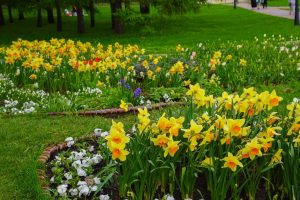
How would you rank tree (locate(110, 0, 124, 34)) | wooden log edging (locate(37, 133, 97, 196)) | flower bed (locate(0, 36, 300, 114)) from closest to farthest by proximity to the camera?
wooden log edging (locate(37, 133, 97, 196)) < flower bed (locate(0, 36, 300, 114)) < tree (locate(110, 0, 124, 34))

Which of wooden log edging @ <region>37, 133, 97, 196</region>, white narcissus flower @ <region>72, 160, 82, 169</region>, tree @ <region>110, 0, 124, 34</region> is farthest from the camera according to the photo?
tree @ <region>110, 0, 124, 34</region>

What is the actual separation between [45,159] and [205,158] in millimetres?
1599

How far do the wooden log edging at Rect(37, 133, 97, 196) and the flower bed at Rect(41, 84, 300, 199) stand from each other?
0.23ft

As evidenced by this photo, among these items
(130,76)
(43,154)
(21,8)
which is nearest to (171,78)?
(130,76)

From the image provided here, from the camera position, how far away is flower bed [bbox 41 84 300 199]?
149 inches

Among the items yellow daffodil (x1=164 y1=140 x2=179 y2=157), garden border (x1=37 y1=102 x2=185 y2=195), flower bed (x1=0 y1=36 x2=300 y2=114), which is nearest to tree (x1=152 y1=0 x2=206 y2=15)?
flower bed (x1=0 y1=36 x2=300 y2=114)

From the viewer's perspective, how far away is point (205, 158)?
407 centimetres

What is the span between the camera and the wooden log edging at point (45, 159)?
428 centimetres

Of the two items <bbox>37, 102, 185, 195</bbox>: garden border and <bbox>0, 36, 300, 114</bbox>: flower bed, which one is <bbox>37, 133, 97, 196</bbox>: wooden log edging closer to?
<bbox>37, 102, 185, 195</bbox>: garden border

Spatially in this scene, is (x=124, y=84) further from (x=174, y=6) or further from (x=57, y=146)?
(x=174, y=6)

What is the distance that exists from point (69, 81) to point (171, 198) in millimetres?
4849

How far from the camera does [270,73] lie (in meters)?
9.27

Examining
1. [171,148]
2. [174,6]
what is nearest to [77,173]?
[171,148]

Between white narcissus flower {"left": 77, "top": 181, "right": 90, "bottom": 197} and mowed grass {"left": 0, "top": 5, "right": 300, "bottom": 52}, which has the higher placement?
white narcissus flower {"left": 77, "top": 181, "right": 90, "bottom": 197}
